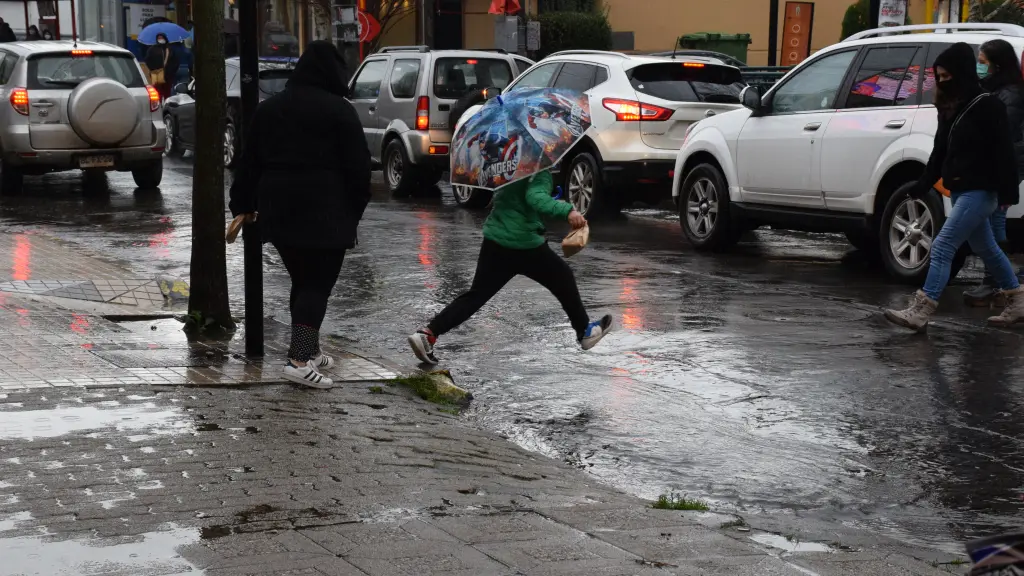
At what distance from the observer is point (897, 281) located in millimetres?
11359

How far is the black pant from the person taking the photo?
8.02 m

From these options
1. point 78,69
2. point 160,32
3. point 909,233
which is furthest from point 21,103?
point 160,32

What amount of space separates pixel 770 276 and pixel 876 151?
1284 millimetres

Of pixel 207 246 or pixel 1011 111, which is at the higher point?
pixel 1011 111

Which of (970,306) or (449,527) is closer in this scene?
(449,527)

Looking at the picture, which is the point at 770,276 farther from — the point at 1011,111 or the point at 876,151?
the point at 1011,111

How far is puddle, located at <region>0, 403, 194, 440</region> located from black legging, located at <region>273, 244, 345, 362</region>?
114 centimetres

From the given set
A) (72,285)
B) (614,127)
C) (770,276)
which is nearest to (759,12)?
(614,127)

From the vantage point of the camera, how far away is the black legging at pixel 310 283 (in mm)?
7480

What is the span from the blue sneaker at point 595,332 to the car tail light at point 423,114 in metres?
10.5

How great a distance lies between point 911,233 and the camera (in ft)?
36.3

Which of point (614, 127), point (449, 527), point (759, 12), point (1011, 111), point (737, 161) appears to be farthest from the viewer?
point (759, 12)

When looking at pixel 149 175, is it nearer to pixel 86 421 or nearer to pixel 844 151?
pixel 844 151

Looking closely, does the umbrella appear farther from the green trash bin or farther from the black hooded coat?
the green trash bin
